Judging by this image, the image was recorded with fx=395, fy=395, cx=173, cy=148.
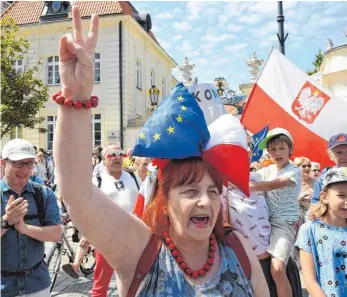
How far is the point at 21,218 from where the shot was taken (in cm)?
264

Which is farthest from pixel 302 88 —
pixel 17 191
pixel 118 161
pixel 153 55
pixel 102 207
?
pixel 153 55

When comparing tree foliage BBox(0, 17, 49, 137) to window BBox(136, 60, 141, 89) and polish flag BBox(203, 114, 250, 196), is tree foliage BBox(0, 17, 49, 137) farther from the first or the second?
polish flag BBox(203, 114, 250, 196)

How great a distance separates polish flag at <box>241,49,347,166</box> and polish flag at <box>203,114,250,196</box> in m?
3.64

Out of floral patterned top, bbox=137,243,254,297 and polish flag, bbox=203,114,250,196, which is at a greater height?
polish flag, bbox=203,114,250,196

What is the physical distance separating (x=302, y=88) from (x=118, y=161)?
2.77m

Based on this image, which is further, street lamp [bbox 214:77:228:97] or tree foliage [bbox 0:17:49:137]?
street lamp [bbox 214:77:228:97]

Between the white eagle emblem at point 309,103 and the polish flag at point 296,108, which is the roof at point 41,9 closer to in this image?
the polish flag at point 296,108

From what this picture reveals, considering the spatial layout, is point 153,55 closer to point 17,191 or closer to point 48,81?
point 48,81

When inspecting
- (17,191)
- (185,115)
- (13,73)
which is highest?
(13,73)

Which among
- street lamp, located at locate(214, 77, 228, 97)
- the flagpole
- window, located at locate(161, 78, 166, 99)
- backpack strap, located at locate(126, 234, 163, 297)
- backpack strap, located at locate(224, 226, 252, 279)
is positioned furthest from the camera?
window, located at locate(161, 78, 166, 99)

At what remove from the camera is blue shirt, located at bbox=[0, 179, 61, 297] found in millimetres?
2682

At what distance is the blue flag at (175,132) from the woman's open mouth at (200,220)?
250 millimetres

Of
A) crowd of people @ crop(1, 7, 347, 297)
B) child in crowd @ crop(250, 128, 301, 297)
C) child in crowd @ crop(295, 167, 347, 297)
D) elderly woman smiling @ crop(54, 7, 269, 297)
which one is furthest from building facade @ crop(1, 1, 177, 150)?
elderly woman smiling @ crop(54, 7, 269, 297)

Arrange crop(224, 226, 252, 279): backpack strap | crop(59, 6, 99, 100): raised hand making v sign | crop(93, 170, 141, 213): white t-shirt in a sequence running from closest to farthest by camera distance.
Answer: crop(59, 6, 99, 100): raised hand making v sign, crop(224, 226, 252, 279): backpack strap, crop(93, 170, 141, 213): white t-shirt
